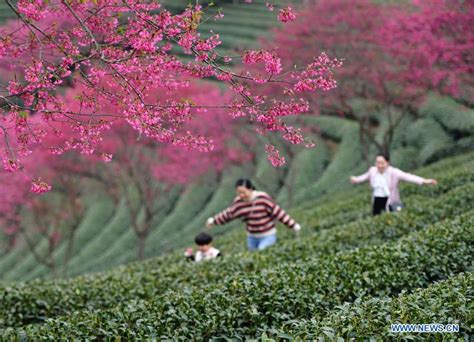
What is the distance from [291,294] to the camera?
261 inches

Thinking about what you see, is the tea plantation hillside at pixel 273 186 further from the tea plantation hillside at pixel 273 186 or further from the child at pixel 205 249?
the child at pixel 205 249

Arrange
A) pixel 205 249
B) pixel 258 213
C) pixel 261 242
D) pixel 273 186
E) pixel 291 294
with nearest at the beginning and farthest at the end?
pixel 291 294 < pixel 205 249 < pixel 258 213 < pixel 261 242 < pixel 273 186

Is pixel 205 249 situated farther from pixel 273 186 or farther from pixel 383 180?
pixel 273 186

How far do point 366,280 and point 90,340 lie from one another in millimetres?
3175

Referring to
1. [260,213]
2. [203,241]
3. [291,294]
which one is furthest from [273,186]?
[291,294]

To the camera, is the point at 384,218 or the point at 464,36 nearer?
the point at 384,218

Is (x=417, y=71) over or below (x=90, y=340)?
over

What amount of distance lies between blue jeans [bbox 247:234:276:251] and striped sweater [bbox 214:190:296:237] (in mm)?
114

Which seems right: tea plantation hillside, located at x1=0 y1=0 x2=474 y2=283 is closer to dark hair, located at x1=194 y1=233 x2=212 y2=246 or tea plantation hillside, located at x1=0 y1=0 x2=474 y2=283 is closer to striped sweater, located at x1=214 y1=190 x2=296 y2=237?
striped sweater, located at x1=214 y1=190 x2=296 y2=237

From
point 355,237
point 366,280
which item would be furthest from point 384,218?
point 366,280

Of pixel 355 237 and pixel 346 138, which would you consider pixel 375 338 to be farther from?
pixel 346 138

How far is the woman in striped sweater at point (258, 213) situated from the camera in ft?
37.0

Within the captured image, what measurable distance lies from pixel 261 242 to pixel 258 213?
2.25 ft

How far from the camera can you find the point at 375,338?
15.6 ft
